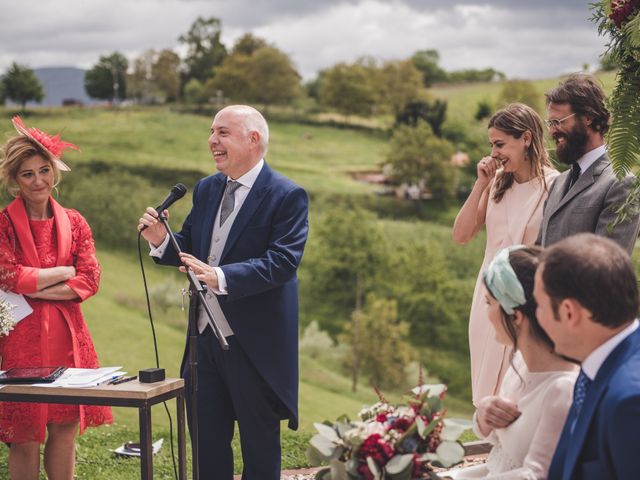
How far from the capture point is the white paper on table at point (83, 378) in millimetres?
4197

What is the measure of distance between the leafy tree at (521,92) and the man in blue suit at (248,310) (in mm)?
38213

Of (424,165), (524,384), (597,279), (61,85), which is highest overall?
(61,85)

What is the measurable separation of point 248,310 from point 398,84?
40.2 m

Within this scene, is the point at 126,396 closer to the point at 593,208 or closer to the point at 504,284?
the point at 504,284

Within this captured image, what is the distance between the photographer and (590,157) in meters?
4.40

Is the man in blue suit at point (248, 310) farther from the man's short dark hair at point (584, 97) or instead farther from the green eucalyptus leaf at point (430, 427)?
the green eucalyptus leaf at point (430, 427)

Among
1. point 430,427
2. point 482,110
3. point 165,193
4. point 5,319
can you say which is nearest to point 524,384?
point 430,427

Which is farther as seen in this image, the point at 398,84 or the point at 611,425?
the point at 398,84

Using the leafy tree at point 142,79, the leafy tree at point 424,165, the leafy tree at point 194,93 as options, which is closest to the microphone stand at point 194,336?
the leafy tree at point 424,165

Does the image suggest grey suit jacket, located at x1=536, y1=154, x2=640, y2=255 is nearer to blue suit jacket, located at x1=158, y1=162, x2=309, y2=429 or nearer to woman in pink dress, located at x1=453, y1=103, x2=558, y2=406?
woman in pink dress, located at x1=453, y1=103, x2=558, y2=406

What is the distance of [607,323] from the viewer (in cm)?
231

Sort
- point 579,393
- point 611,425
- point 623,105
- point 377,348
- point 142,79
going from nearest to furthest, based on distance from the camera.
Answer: point 611,425 → point 579,393 → point 623,105 → point 377,348 → point 142,79

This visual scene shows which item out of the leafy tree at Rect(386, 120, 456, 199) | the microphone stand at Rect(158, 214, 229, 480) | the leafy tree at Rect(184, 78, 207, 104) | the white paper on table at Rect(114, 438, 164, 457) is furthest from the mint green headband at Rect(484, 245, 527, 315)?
the leafy tree at Rect(184, 78, 207, 104)

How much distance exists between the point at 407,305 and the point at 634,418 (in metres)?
30.2
